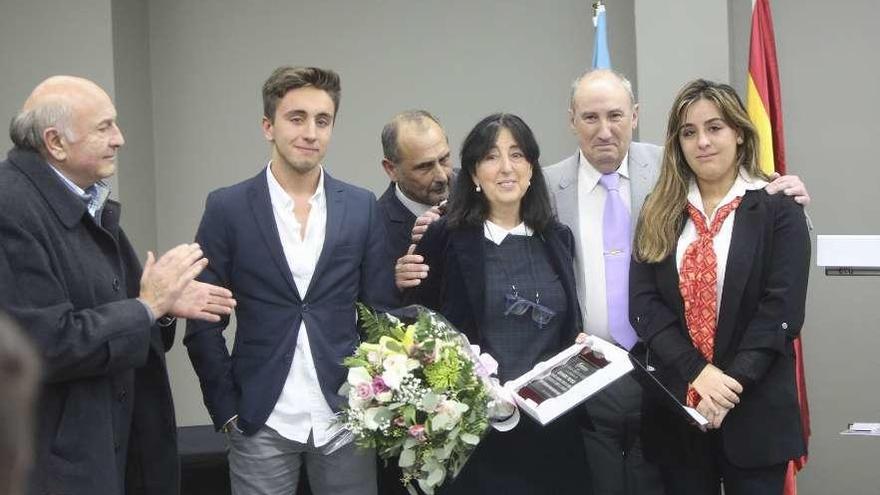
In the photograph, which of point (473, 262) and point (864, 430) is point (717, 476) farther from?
point (473, 262)

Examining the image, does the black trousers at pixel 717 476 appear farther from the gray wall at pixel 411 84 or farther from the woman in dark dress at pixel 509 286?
the gray wall at pixel 411 84

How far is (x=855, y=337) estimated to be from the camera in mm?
4574

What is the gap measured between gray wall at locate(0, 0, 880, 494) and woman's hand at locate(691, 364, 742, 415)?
2.21m

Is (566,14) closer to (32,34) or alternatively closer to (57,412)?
(32,34)

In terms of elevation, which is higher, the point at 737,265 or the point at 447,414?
the point at 737,265

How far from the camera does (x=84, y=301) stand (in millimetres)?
2416

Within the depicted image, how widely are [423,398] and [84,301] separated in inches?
33.6

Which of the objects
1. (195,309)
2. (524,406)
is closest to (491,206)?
(524,406)

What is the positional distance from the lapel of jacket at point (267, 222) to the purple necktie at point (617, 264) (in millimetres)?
906

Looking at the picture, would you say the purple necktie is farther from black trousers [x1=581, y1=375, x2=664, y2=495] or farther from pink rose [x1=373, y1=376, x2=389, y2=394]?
pink rose [x1=373, y1=376, x2=389, y2=394]

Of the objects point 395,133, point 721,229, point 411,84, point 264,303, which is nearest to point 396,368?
point 264,303

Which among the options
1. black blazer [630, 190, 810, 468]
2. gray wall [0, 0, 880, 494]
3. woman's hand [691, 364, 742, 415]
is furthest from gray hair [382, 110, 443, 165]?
gray wall [0, 0, 880, 494]

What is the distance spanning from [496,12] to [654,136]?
3.67 ft

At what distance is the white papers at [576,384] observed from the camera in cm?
251
